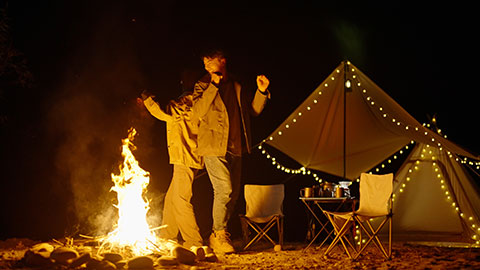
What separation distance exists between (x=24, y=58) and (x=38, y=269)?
2.60 m

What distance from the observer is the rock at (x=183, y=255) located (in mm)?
3777

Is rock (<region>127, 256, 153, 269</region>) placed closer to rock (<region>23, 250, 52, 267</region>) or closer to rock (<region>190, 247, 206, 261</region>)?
rock (<region>190, 247, 206, 261</region>)

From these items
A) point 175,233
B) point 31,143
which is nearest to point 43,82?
point 31,143

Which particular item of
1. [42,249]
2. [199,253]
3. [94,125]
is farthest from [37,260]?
[94,125]

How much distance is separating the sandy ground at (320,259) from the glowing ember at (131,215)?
47cm

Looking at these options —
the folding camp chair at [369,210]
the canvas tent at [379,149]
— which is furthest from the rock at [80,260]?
the canvas tent at [379,149]

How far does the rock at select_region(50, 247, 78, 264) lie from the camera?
356cm

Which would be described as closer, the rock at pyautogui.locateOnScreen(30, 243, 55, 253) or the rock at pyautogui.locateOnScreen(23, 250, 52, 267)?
the rock at pyautogui.locateOnScreen(23, 250, 52, 267)

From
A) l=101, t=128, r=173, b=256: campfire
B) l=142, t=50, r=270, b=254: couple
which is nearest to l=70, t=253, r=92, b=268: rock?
l=101, t=128, r=173, b=256: campfire

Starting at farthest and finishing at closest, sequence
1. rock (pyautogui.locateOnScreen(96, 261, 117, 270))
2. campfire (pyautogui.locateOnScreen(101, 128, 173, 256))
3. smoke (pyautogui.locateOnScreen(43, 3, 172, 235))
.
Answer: smoke (pyautogui.locateOnScreen(43, 3, 172, 235)) < campfire (pyautogui.locateOnScreen(101, 128, 173, 256)) < rock (pyautogui.locateOnScreen(96, 261, 117, 270))

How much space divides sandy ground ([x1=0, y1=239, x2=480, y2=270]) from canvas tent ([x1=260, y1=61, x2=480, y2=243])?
0.83 m

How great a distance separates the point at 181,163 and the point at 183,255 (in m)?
0.94

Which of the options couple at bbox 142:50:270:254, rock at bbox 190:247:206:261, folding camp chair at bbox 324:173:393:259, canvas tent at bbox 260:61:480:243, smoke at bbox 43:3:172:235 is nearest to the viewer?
rock at bbox 190:247:206:261

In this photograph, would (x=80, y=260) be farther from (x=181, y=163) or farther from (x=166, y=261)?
(x=181, y=163)
